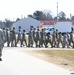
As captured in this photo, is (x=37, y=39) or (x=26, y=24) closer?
(x=37, y=39)

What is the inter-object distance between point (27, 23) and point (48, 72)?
264ft

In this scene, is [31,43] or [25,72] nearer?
[25,72]

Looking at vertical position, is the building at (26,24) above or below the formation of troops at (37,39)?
above

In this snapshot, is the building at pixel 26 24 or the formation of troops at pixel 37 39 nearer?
the formation of troops at pixel 37 39

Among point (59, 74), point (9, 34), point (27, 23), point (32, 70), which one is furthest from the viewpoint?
point (27, 23)

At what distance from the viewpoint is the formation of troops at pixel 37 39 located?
31.2 m

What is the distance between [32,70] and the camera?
1462cm

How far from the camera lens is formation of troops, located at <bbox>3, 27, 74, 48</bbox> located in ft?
102

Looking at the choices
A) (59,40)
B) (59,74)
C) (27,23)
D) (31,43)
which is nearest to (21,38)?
(31,43)

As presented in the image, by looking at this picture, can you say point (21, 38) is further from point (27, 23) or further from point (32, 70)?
point (27, 23)

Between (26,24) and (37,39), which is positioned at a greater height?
(26,24)

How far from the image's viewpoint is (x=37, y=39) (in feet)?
103

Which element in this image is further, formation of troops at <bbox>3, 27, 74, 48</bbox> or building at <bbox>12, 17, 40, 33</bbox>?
building at <bbox>12, 17, 40, 33</bbox>

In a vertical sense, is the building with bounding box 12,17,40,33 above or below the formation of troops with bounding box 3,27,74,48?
above
